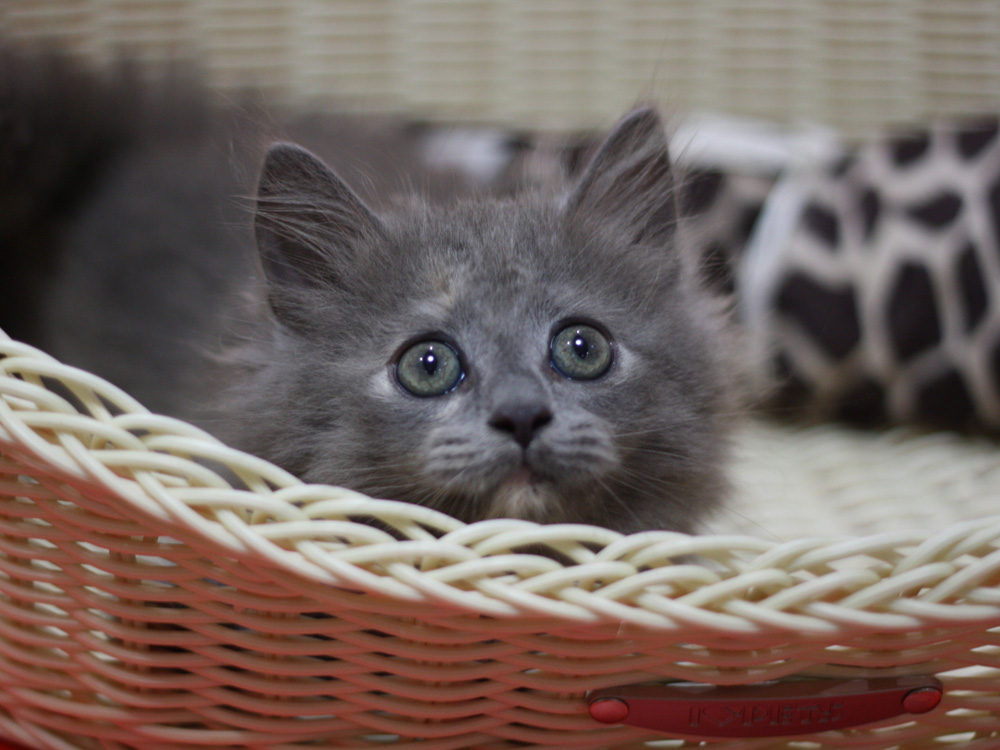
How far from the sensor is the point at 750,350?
163cm

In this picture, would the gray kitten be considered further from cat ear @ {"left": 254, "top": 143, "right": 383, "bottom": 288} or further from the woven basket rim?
the woven basket rim

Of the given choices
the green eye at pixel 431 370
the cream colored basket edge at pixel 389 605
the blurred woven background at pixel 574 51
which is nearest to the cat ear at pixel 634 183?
the green eye at pixel 431 370

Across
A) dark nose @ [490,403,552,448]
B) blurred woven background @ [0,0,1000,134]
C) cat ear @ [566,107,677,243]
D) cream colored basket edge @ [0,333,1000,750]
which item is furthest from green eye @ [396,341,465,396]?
blurred woven background @ [0,0,1000,134]

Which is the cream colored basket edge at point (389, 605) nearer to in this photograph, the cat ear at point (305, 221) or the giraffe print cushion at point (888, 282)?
the cat ear at point (305, 221)

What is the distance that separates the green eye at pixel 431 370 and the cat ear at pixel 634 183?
1.10ft

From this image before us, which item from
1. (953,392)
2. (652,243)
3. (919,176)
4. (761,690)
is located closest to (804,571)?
(761,690)

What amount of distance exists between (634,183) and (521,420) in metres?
0.55

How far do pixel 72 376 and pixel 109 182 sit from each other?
1.28 m

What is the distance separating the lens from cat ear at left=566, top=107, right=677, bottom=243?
52.6 inches

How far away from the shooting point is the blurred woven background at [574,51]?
97.0 inches

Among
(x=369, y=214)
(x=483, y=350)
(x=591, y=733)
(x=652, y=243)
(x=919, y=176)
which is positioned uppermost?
(x=919, y=176)

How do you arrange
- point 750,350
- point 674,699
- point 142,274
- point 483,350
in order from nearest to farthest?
point 674,699 < point 483,350 < point 750,350 < point 142,274

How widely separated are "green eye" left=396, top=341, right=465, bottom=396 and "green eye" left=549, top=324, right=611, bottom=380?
136mm

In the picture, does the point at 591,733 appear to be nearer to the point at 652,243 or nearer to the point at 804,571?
the point at 804,571
